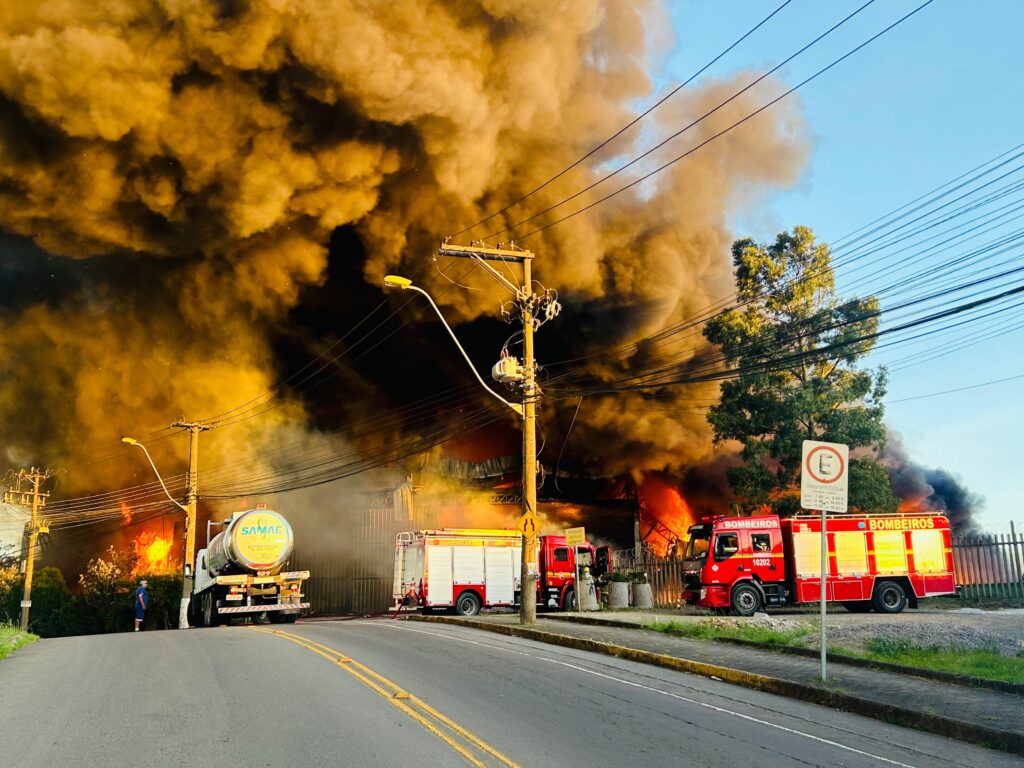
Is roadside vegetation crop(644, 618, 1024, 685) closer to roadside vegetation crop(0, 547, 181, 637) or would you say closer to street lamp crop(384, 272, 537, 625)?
street lamp crop(384, 272, 537, 625)

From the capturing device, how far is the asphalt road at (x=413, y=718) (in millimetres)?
5949

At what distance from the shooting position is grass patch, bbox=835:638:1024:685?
30.1 ft

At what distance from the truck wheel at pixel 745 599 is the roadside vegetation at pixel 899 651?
497cm

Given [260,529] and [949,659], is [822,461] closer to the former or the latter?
[949,659]

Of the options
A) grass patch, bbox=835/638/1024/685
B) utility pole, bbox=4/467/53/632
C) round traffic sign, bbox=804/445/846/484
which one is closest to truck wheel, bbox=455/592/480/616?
grass patch, bbox=835/638/1024/685

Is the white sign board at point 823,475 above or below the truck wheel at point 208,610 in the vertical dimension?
above

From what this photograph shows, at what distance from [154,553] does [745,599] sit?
32844mm

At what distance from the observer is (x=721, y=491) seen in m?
41.5

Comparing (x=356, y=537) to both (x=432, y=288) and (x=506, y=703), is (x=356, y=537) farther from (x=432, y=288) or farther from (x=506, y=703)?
(x=506, y=703)

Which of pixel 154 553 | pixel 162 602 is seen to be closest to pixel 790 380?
pixel 162 602

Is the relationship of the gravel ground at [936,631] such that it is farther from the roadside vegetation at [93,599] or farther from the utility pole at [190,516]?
the roadside vegetation at [93,599]

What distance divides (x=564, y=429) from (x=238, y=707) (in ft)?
116

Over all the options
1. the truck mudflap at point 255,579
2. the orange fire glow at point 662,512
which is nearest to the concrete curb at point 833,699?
the truck mudflap at point 255,579

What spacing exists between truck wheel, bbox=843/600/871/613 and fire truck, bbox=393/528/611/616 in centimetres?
757
